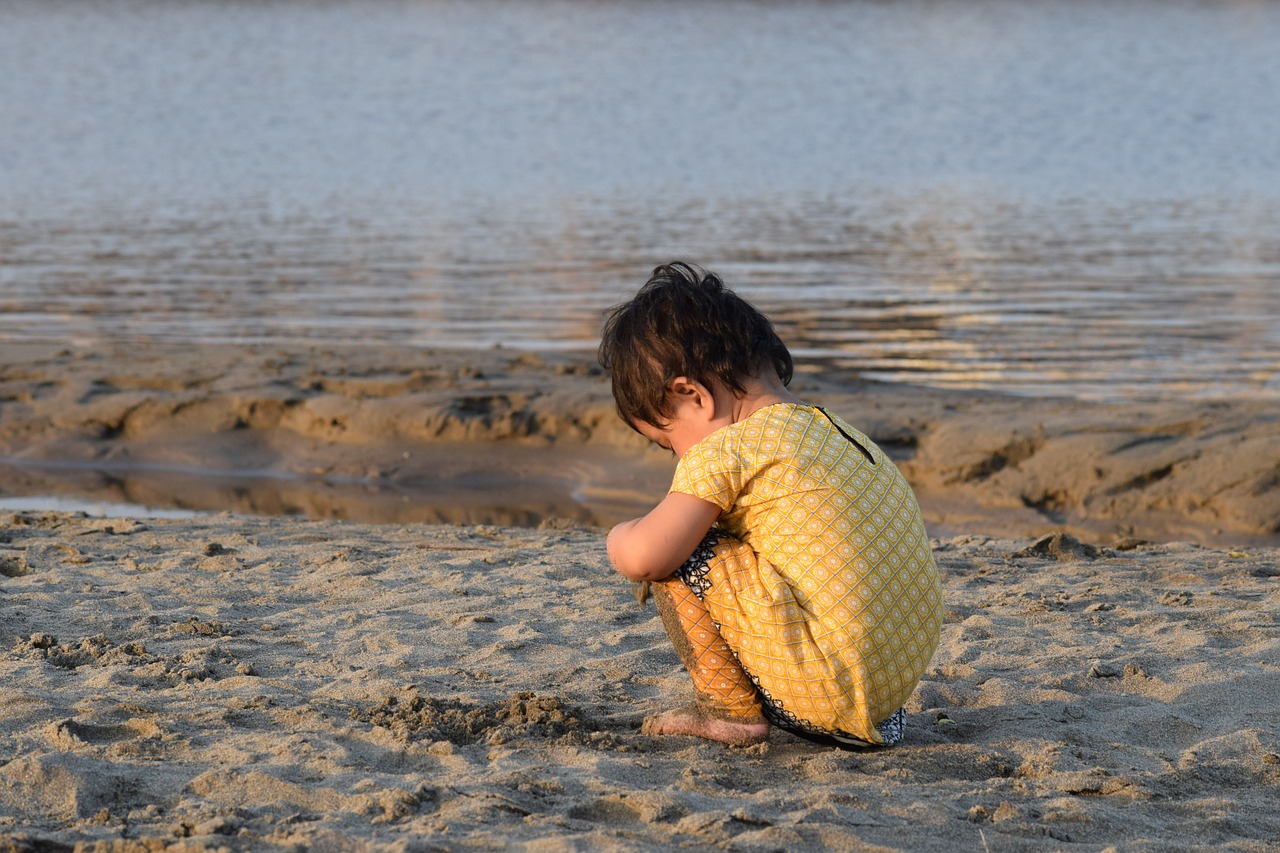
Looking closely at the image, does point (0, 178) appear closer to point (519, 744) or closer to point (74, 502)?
point (74, 502)

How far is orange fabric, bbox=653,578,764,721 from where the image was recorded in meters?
2.79

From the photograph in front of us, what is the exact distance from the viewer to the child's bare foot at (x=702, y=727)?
2.92m

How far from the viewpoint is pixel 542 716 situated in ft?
9.93

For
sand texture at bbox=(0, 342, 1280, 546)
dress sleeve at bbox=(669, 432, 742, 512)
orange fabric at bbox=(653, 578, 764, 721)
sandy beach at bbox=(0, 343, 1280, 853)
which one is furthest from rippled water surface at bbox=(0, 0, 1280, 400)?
dress sleeve at bbox=(669, 432, 742, 512)

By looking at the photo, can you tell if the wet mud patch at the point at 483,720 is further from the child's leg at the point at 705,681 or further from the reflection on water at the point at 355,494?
the reflection on water at the point at 355,494

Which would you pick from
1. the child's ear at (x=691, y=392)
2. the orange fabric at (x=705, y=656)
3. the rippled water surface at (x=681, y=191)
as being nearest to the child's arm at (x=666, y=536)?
the orange fabric at (x=705, y=656)

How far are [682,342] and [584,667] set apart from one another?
117 centimetres

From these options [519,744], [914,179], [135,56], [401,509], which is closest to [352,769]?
[519,744]

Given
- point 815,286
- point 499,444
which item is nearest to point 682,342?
point 499,444

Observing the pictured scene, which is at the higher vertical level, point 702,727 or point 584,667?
point 702,727

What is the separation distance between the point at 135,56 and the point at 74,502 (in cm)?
3752

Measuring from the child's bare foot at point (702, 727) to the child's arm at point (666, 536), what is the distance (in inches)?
16.9

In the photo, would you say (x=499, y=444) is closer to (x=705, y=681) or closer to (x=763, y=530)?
(x=705, y=681)

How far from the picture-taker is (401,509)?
22.6 ft
